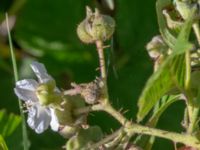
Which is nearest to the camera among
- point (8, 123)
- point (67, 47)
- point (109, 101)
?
point (109, 101)

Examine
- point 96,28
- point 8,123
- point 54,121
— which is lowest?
point 8,123

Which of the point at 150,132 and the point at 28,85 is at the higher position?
the point at 28,85

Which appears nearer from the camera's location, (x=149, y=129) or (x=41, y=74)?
(x=149, y=129)

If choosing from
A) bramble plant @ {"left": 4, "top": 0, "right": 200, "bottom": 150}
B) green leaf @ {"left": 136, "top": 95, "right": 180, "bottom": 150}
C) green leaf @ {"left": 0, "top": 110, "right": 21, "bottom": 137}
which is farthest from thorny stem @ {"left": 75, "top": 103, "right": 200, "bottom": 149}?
green leaf @ {"left": 0, "top": 110, "right": 21, "bottom": 137}

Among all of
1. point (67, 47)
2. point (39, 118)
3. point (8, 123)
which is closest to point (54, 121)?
point (39, 118)

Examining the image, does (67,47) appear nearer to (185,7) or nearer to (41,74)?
(41,74)

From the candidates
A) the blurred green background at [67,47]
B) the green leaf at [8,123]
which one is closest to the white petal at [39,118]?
the green leaf at [8,123]
